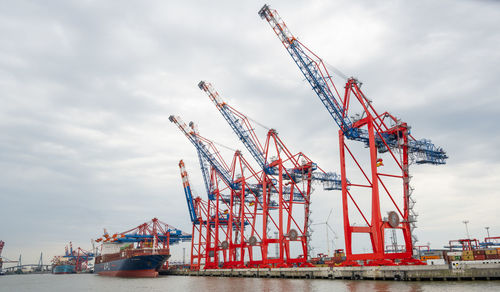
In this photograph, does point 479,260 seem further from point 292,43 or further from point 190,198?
point 190,198

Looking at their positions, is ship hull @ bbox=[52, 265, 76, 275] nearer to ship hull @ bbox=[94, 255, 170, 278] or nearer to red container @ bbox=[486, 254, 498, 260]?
ship hull @ bbox=[94, 255, 170, 278]

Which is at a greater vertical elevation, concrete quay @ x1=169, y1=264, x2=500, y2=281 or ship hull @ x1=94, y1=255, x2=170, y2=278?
concrete quay @ x1=169, y1=264, x2=500, y2=281

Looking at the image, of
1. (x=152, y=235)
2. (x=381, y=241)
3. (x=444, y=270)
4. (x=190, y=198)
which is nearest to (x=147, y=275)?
(x=190, y=198)

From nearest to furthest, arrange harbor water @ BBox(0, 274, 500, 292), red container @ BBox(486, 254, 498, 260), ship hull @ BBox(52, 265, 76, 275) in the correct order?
harbor water @ BBox(0, 274, 500, 292)
red container @ BBox(486, 254, 498, 260)
ship hull @ BBox(52, 265, 76, 275)

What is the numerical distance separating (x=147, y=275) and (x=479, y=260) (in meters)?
59.8

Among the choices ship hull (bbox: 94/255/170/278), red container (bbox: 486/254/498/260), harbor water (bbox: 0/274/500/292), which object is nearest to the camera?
harbor water (bbox: 0/274/500/292)

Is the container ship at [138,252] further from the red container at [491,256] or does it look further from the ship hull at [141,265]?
the red container at [491,256]

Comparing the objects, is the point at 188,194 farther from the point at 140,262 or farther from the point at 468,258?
the point at 468,258

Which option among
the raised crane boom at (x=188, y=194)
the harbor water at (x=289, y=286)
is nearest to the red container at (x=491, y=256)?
the harbor water at (x=289, y=286)

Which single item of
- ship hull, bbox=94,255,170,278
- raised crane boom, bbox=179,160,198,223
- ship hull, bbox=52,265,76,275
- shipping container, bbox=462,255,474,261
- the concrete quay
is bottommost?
ship hull, bbox=52,265,76,275

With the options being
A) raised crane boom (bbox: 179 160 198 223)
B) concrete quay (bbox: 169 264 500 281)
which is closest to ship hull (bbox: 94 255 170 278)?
raised crane boom (bbox: 179 160 198 223)

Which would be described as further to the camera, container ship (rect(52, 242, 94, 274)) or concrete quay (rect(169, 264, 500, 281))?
container ship (rect(52, 242, 94, 274))

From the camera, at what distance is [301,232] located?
51.8 metres

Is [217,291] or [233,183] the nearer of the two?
[217,291]
